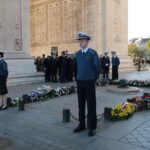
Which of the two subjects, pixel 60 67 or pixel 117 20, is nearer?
pixel 60 67

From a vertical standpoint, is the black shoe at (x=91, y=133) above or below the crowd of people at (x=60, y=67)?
below

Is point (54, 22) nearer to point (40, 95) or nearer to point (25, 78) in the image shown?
point (25, 78)

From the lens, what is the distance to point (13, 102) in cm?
682

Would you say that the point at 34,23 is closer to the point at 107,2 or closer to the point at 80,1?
the point at 80,1

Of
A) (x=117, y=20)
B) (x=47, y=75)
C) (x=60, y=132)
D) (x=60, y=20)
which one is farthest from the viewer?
(x=60, y=20)

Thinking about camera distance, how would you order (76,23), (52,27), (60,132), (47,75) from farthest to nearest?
(52,27), (76,23), (47,75), (60,132)

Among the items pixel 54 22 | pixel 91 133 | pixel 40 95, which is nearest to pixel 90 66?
pixel 91 133

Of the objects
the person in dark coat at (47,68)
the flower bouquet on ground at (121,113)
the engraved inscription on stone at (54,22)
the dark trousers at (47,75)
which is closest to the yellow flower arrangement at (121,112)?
the flower bouquet on ground at (121,113)

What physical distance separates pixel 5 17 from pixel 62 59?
13.4 ft

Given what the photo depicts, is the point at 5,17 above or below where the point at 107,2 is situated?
below

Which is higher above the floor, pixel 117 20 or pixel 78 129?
pixel 117 20

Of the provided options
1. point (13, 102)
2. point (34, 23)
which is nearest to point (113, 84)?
point (13, 102)

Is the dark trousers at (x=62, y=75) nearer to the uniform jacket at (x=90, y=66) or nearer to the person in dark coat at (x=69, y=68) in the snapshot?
the person in dark coat at (x=69, y=68)

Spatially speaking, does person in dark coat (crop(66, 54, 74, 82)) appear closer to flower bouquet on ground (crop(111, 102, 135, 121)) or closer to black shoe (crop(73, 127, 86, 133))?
flower bouquet on ground (crop(111, 102, 135, 121))
